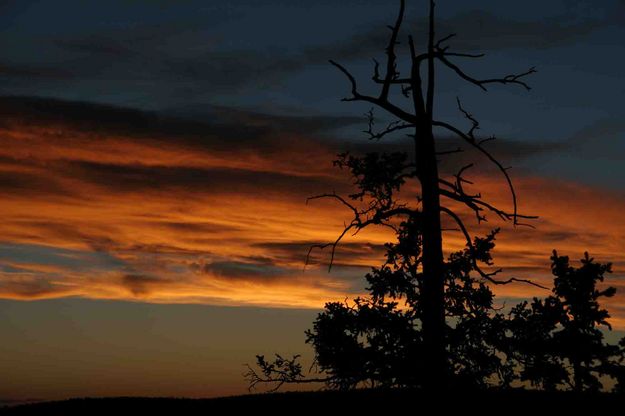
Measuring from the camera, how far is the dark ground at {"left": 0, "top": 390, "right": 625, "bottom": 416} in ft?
59.0

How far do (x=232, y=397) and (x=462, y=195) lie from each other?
8138 mm

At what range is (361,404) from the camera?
62.0 feet

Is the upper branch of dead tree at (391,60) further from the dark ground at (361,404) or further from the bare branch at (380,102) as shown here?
the dark ground at (361,404)

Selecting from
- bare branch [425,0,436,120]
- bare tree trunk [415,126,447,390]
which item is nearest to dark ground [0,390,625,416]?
bare tree trunk [415,126,447,390]

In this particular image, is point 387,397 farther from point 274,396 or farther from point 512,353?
point 512,353

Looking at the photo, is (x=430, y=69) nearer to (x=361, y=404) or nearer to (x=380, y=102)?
(x=380, y=102)

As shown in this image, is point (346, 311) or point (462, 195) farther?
point (346, 311)

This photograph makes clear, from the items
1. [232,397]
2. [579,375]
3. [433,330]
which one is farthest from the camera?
Answer: [579,375]

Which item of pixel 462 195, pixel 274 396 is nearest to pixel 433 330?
pixel 462 195

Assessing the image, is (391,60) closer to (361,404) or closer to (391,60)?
(391,60)

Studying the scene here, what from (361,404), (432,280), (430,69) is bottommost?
(361,404)

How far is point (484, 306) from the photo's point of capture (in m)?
25.5

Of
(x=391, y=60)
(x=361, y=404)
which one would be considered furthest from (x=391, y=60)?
(x=361, y=404)

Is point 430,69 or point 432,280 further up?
point 430,69
